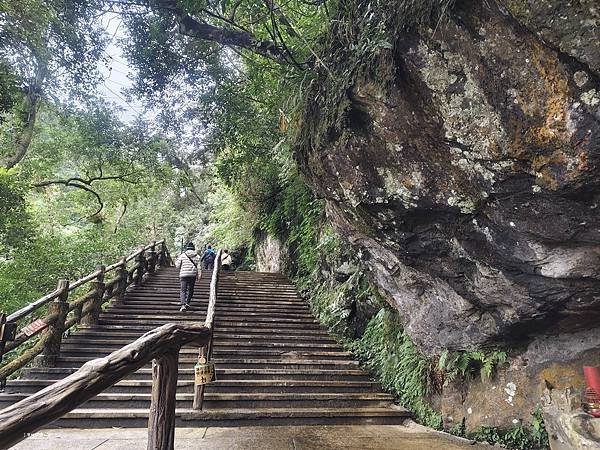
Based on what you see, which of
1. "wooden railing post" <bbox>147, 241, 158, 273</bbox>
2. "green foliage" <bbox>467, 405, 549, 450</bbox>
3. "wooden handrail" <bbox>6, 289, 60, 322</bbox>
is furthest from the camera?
"wooden railing post" <bbox>147, 241, 158, 273</bbox>

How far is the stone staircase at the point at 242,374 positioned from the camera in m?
4.21

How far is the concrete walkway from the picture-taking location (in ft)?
11.0

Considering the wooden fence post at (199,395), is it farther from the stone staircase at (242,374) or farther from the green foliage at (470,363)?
the green foliage at (470,363)

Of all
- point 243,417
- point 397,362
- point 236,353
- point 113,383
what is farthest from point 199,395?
point 113,383

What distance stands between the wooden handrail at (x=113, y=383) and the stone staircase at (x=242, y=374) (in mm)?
1908

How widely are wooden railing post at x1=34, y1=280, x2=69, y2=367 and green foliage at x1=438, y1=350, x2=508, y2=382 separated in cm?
508

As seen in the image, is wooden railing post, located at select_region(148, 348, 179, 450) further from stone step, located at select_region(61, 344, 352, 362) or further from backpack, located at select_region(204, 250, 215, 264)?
backpack, located at select_region(204, 250, 215, 264)

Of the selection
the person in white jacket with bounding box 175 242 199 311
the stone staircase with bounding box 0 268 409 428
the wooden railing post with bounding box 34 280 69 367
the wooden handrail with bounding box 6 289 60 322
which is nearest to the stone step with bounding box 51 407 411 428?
the stone staircase with bounding box 0 268 409 428

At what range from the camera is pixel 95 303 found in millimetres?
6402

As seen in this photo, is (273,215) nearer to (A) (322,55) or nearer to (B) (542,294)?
(A) (322,55)

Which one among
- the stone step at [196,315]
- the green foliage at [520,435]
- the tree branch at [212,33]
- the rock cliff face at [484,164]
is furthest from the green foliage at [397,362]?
the tree branch at [212,33]

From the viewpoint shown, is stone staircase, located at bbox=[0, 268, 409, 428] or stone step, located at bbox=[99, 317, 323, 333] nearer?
stone staircase, located at bbox=[0, 268, 409, 428]

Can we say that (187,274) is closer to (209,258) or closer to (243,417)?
(243,417)

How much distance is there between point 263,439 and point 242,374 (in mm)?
1629
